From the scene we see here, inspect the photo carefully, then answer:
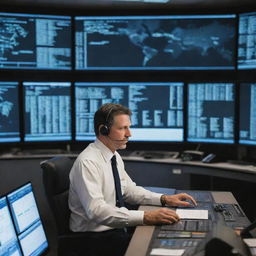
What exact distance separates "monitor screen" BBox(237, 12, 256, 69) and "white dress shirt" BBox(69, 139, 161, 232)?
65.7 inches

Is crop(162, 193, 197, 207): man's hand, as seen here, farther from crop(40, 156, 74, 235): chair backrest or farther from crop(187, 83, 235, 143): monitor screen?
crop(187, 83, 235, 143): monitor screen

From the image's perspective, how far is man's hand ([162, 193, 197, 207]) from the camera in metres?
2.26

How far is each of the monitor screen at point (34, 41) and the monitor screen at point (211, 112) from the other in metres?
1.19

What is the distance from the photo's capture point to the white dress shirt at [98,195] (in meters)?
2.07

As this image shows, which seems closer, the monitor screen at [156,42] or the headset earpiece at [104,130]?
the headset earpiece at [104,130]

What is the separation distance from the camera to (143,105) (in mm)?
3947

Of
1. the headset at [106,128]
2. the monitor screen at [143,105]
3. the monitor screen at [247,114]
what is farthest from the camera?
the monitor screen at [143,105]

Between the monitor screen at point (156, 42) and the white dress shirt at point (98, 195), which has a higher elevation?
the monitor screen at point (156, 42)

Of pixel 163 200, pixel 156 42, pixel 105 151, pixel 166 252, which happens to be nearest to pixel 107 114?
pixel 105 151

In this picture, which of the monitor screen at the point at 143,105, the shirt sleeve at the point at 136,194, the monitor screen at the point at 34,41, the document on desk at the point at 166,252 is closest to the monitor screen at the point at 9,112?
the monitor screen at the point at 34,41

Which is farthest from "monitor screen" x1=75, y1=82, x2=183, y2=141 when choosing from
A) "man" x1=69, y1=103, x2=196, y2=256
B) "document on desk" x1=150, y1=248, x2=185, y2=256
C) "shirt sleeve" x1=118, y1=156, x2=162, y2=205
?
"document on desk" x1=150, y1=248, x2=185, y2=256

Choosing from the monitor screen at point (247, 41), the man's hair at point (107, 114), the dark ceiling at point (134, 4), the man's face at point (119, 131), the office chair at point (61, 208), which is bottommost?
the office chair at point (61, 208)

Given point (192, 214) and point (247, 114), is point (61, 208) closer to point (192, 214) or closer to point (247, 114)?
point (192, 214)

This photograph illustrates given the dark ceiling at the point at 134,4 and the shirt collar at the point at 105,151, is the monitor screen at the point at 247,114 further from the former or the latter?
the shirt collar at the point at 105,151
